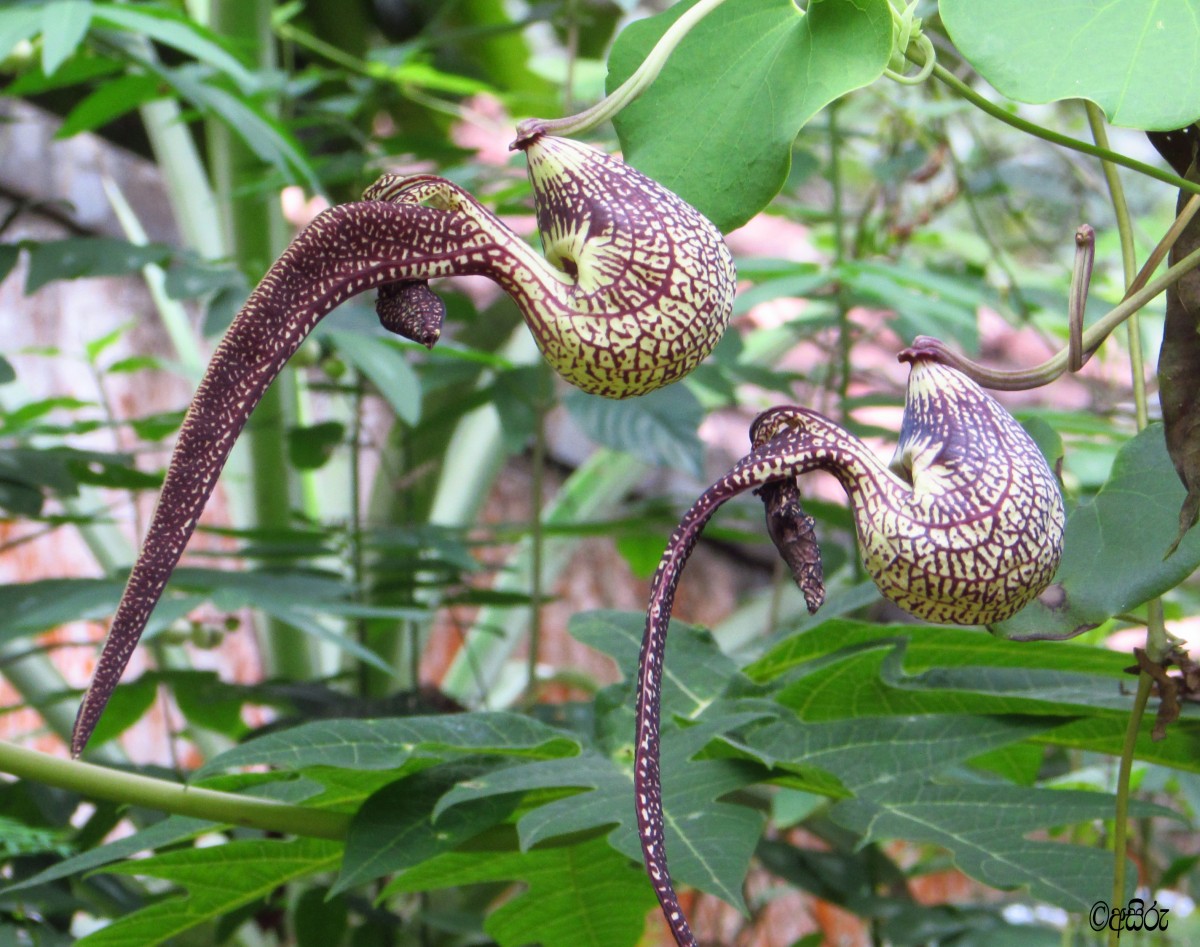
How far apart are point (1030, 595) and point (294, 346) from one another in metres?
0.22

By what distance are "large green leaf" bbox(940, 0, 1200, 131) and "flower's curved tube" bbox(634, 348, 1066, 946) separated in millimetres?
98

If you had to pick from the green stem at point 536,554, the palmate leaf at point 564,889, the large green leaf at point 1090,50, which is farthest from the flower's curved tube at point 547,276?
the green stem at point 536,554

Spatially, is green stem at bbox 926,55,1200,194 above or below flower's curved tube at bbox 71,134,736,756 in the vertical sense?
above

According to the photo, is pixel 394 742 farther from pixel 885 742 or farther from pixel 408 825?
pixel 885 742

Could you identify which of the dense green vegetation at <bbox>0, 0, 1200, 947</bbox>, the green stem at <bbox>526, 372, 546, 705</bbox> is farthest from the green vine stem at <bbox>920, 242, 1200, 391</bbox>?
the green stem at <bbox>526, 372, 546, 705</bbox>

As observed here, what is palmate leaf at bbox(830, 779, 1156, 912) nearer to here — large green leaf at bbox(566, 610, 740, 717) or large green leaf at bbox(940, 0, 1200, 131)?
large green leaf at bbox(566, 610, 740, 717)

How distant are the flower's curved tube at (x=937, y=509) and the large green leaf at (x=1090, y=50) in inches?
3.9

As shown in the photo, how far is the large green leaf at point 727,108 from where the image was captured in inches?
15.9

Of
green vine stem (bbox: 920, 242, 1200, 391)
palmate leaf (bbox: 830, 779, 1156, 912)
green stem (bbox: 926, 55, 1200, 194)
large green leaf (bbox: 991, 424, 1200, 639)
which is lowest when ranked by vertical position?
palmate leaf (bbox: 830, 779, 1156, 912)

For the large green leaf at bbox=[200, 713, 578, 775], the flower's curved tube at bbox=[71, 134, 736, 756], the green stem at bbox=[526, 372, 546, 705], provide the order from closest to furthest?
1. the flower's curved tube at bbox=[71, 134, 736, 756]
2. the large green leaf at bbox=[200, 713, 578, 775]
3. the green stem at bbox=[526, 372, 546, 705]

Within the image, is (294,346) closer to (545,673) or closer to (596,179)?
(596,179)

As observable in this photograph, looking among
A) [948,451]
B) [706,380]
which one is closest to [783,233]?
[706,380]

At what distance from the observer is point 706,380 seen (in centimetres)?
112

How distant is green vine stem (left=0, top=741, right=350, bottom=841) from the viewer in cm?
49
